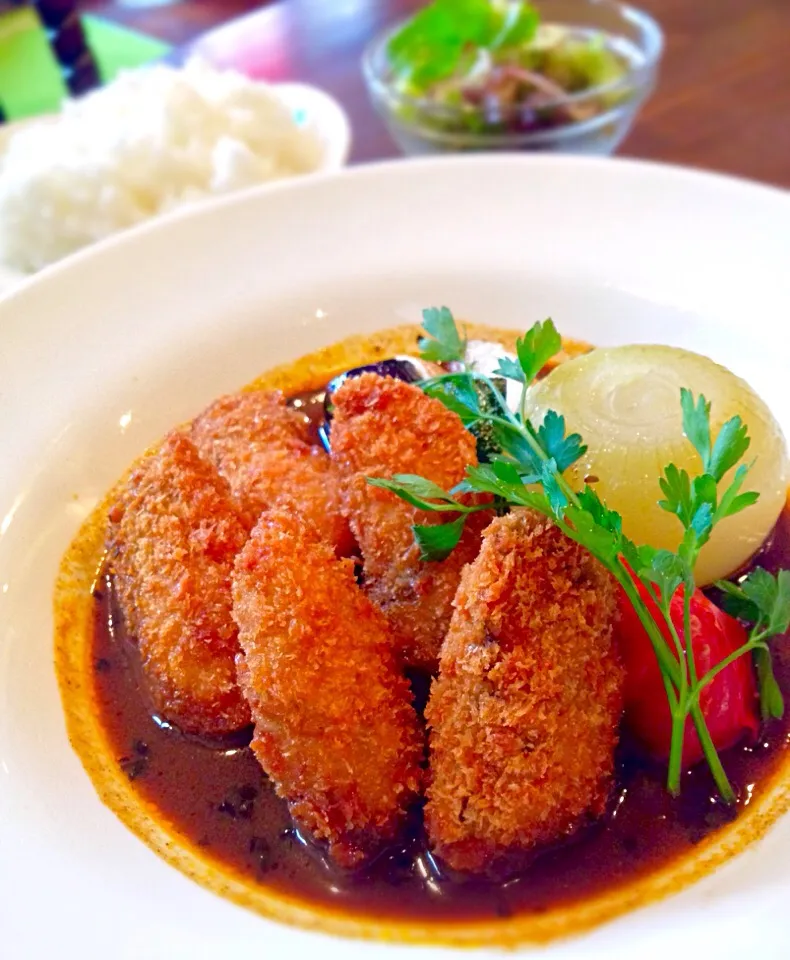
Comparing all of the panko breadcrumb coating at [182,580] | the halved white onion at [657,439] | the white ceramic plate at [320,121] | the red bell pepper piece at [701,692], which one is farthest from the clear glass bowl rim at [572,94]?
the red bell pepper piece at [701,692]

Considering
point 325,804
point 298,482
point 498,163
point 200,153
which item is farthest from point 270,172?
point 325,804

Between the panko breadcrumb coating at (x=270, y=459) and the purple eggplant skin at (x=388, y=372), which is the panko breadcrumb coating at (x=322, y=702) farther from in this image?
the purple eggplant skin at (x=388, y=372)

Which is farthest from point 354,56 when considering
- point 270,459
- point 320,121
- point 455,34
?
point 270,459

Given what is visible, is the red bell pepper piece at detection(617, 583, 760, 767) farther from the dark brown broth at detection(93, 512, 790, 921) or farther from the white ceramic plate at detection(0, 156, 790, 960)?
the white ceramic plate at detection(0, 156, 790, 960)

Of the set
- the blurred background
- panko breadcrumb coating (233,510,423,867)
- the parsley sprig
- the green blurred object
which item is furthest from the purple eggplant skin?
the green blurred object

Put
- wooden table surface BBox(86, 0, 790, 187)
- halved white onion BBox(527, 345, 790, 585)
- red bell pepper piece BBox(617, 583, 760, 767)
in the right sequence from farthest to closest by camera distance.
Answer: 1. wooden table surface BBox(86, 0, 790, 187)
2. halved white onion BBox(527, 345, 790, 585)
3. red bell pepper piece BBox(617, 583, 760, 767)

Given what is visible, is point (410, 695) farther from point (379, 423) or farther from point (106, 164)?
point (106, 164)
